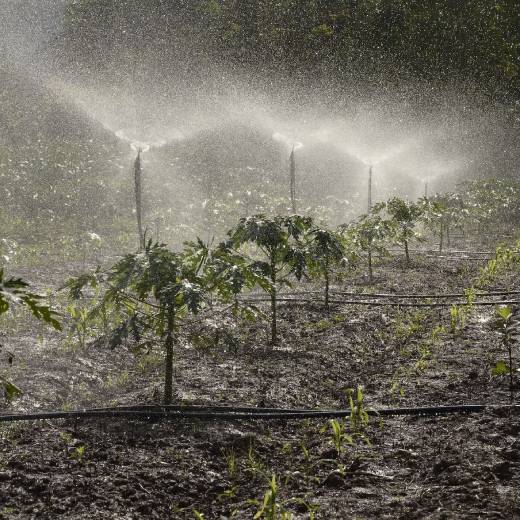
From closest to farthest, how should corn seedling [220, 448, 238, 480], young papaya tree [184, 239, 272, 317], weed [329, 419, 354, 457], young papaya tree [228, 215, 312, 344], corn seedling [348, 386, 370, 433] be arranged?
1. corn seedling [220, 448, 238, 480]
2. weed [329, 419, 354, 457]
3. corn seedling [348, 386, 370, 433]
4. young papaya tree [184, 239, 272, 317]
5. young papaya tree [228, 215, 312, 344]

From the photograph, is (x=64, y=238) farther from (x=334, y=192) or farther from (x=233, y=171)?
(x=334, y=192)

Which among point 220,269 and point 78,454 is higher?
point 220,269

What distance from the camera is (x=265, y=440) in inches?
157

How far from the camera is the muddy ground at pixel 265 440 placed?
3.08 meters

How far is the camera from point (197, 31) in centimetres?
3409

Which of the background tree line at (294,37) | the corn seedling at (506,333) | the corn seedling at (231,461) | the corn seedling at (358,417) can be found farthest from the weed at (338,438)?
the background tree line at (294,37)

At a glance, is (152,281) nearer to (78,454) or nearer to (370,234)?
(78,454)

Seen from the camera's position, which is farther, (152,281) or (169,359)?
(169,359)

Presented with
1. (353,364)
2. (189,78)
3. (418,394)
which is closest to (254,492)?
(418,394)

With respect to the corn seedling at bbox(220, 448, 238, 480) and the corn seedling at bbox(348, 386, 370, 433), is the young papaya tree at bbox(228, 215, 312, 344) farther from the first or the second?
the corn seedling at bbox(220, 448, 238, 480)

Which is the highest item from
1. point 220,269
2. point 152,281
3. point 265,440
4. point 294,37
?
point 294,37

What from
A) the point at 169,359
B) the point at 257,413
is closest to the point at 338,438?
the point at 257,413

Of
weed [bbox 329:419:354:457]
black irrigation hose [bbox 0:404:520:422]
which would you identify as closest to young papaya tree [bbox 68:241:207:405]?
black irrigation hose [bbox 0:404:520:422]

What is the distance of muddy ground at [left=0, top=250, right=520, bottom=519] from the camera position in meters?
3.08
